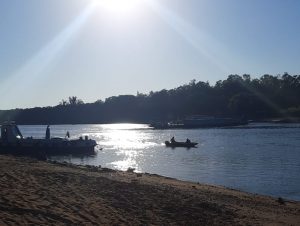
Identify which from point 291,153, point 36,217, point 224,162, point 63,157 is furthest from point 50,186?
point 291,153

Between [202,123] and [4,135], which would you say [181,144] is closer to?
[4,135]

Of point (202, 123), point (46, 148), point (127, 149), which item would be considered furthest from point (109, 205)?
point (202, 123)

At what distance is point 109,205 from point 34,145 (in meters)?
45.8

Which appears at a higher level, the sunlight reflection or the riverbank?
the riverbank

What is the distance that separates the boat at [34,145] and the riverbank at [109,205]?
3428 centimetres

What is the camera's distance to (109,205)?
16.2 m

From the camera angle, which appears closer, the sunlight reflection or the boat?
the sunlight reflection

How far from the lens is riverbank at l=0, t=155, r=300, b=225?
13.8 m

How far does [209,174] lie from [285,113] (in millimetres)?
161958

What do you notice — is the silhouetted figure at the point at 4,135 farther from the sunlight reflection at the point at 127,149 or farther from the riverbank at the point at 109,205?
the riverbank at the point at 109,205

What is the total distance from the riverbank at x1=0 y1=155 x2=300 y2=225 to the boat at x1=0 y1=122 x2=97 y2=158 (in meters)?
34.3

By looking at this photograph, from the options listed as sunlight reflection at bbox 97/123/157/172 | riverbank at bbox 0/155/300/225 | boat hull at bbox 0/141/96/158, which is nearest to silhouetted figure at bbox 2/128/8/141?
→ boat hull at bbox 0/141/96/158

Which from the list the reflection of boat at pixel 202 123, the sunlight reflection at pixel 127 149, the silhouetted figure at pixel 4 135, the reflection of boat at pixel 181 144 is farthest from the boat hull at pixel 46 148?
the reflection of boat at pixel 202 123

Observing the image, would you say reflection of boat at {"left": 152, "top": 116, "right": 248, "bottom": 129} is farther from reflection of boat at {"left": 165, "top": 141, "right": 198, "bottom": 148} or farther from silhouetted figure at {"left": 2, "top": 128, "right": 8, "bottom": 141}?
silhouetted figure at {"left": 2, "top": 128, "right": 8, "bottom": 141}
